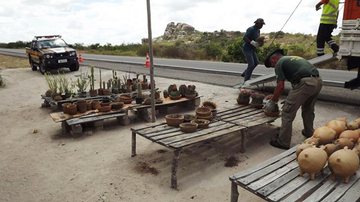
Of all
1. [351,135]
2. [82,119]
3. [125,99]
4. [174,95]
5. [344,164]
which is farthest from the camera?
[174,95]

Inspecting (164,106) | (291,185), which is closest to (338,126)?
(291,185)

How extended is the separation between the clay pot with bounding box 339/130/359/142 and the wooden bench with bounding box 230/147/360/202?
52cm

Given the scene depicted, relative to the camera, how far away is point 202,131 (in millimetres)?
4770

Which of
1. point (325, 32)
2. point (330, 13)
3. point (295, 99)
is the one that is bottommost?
point (295, 99)

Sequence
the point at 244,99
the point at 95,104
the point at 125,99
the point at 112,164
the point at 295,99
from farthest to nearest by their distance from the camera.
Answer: the point at 125,99, the point at 95,104, the point at 244,99, the point at 295,99, the point at 112,164

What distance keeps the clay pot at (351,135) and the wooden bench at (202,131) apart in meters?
1.48

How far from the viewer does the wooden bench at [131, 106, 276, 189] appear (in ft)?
13.9

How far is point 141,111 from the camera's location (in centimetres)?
700

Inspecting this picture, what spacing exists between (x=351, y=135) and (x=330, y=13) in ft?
17.2

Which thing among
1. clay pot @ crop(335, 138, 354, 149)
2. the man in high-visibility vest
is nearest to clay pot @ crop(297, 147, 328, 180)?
clay pot @ crop(335, 138, 354, 149)

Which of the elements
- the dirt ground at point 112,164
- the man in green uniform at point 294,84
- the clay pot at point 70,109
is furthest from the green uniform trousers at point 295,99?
the clay pot at point 70,109

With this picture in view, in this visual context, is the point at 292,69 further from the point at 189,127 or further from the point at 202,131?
the point at 189,127

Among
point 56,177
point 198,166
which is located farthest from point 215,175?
point 56,177

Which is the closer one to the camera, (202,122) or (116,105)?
(202,122)
